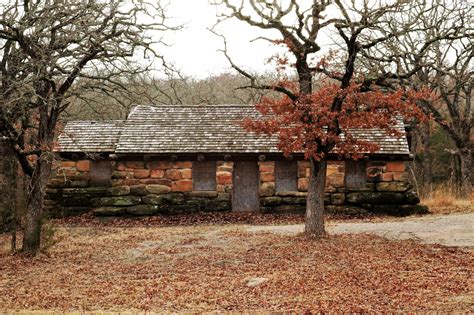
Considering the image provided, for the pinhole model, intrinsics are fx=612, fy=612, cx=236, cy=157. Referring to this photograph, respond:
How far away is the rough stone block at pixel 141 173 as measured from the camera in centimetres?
2261

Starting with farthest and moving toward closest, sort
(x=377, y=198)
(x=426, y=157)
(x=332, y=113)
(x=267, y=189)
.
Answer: (x=426, y=157), (x=267, y=189), (x=377, y=198), (x=332, y=113)

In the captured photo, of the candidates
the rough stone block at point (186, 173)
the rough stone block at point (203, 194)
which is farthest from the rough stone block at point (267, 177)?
the rough stone block at point (186, 173)

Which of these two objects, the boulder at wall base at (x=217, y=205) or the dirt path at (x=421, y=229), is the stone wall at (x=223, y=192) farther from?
the dirt path at (x=421, y=229)

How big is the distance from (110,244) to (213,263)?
4423 millimetres

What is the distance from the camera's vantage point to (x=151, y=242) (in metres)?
16.9

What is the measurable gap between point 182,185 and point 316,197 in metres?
8.13

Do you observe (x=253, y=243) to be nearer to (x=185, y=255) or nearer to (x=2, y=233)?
(x=185, y=255)

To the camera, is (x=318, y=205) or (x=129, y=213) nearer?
(x=318, y=205)

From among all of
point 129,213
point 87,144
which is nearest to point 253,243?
point 129,213

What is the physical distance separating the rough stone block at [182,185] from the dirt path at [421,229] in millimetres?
3911

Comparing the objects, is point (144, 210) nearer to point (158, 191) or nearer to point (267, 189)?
point (158, 191)

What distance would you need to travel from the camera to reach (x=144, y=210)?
22.2 metres

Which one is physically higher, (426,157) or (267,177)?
(426,157)

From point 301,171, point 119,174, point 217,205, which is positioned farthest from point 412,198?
point 119,174
